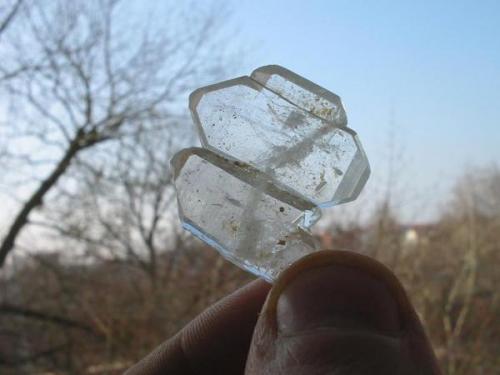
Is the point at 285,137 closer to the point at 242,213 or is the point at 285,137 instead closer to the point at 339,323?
the point at 242,213

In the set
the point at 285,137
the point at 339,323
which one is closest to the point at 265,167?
the point at 285,137

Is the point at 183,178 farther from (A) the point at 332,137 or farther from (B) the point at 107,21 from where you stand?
(B) the point at 107,21

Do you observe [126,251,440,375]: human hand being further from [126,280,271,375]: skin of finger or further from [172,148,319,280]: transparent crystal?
[126,280,271,375]: skin of finger

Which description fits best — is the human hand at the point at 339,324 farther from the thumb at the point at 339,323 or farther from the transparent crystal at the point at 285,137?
the transparent crystal at the point at 285,137

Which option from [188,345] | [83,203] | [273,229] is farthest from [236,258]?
[83,203]

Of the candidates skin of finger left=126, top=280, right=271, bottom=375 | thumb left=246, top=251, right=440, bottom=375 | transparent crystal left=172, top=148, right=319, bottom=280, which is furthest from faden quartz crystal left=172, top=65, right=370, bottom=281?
skin of finger left=126, top=280, right=271, bottom=375

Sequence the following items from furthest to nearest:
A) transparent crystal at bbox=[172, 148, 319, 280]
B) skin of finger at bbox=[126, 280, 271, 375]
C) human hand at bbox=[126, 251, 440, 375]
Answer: skin of finger at bbox=[126, 280, 271, 375], transparent crystal at bbox=[172, 148, 319, 280], human hand at bbox=[126, 251, 440, 375]

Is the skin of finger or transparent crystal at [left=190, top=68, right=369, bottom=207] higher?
transparent crystal at [left=190, top=68, right=369, bottom=207]
